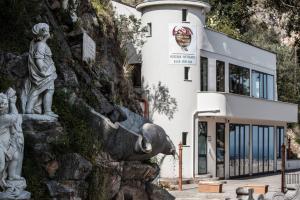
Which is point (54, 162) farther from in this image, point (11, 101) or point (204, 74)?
point (204, 74)

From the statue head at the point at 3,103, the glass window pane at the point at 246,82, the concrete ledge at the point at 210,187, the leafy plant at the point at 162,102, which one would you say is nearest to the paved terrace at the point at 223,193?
the concrete ledge at the point at 210,187

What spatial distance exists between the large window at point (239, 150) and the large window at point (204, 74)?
337 cm

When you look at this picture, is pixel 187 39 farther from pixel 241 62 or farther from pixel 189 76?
pixel 241 62

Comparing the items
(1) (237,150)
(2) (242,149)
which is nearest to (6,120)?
(1) (237,150)

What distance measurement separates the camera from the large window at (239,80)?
32562 millimetres

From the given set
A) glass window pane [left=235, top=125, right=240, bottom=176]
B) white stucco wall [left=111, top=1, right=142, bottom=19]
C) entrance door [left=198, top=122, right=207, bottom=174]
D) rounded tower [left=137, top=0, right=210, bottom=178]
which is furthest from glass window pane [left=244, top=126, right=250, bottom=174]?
white stucco wall [left=111, top=1, right=142, bottom=19]

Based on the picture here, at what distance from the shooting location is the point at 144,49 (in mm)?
29453

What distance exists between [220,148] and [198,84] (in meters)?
3.91

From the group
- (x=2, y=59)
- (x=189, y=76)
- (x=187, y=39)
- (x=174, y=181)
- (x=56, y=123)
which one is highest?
(x=187, y=39)

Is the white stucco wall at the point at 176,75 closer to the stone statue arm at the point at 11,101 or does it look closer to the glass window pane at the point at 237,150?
the glass window pane at the point at 237,150

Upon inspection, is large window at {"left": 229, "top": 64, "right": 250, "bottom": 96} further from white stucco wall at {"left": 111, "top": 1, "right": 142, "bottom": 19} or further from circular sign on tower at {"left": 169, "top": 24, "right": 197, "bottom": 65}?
white stucco wall at {"left": 111, "top": 1, "right": 142, "bottom": 19}

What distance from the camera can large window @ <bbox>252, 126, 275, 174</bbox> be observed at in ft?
115

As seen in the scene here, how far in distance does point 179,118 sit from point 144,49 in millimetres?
3921

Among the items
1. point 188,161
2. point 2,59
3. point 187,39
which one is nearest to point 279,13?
point 187,39
